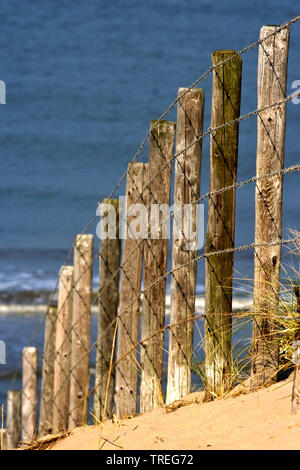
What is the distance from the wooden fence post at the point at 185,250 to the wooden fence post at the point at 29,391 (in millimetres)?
3905

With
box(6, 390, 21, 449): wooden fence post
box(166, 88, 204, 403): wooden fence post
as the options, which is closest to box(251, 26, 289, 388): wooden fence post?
box(166, 88, 204, 403): wooden fence post

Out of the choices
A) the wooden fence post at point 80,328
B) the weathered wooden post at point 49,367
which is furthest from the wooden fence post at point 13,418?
the wooden fence post at point 80,328

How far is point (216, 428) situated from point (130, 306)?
2.23 m

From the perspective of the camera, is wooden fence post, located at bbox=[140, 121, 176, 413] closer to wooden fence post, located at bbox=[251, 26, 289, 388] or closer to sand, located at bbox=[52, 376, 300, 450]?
sand, located at bbox=[52, 376, 300, 450]

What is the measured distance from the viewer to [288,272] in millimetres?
4809

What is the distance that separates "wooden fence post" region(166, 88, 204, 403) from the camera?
5.36m

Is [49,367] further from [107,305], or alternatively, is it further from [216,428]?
[216,428]

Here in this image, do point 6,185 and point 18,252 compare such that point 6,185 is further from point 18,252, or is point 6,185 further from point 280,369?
point 280,369

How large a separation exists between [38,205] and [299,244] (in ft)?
91.2

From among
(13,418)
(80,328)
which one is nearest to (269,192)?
(80,328)

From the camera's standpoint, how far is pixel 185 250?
5.39m

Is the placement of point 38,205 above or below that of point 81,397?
above

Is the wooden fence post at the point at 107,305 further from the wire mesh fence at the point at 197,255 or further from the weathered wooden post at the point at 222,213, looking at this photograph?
the weathered wooden post at the point at 222,213
